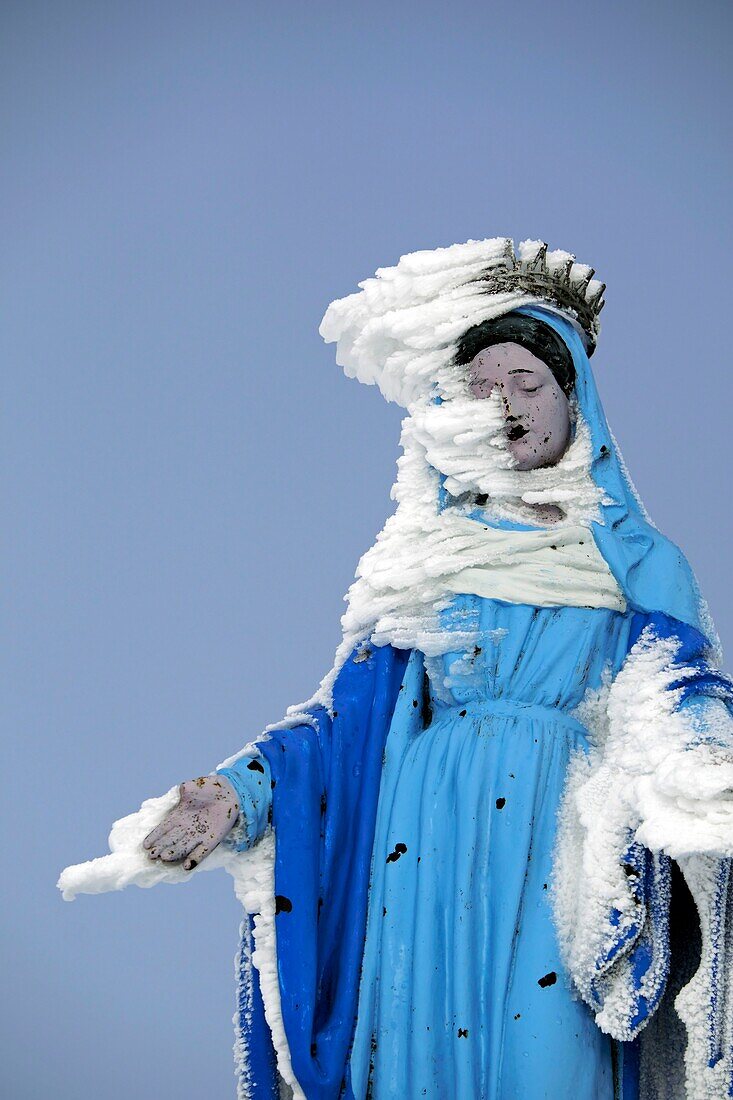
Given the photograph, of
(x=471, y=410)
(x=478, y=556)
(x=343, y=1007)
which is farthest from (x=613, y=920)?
(x=471, y=410)

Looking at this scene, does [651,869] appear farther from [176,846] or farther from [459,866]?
[176,846]

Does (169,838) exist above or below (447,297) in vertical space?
below

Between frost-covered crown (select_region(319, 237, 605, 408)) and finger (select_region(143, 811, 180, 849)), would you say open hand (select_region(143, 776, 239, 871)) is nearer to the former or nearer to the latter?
finger (select_region(143, 811, 180, 849))

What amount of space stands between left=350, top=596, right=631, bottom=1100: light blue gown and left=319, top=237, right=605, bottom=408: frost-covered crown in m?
0.53

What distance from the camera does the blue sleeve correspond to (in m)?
2.42

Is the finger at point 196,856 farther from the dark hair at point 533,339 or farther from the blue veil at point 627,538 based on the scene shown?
the dark hair at point 533,339

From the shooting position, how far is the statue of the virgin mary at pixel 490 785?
2.24 metres

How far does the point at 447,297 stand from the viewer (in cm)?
282

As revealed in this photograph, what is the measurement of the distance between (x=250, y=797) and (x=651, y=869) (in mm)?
653

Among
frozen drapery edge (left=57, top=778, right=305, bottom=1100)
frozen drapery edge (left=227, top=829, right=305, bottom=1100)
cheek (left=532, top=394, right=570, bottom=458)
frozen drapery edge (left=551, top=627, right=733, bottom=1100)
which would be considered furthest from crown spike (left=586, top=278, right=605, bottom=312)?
frozen drapery edge (left=227, top=829, right=305, bottom=1100)

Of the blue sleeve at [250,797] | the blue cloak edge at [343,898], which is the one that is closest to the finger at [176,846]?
the blue sleeve at [250,797]

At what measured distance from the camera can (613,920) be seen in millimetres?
2238

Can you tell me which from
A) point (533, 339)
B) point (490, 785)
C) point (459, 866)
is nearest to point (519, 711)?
point (490, 785)

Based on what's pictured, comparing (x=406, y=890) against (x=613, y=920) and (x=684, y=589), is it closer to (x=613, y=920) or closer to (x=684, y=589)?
(x=613, y=920)
